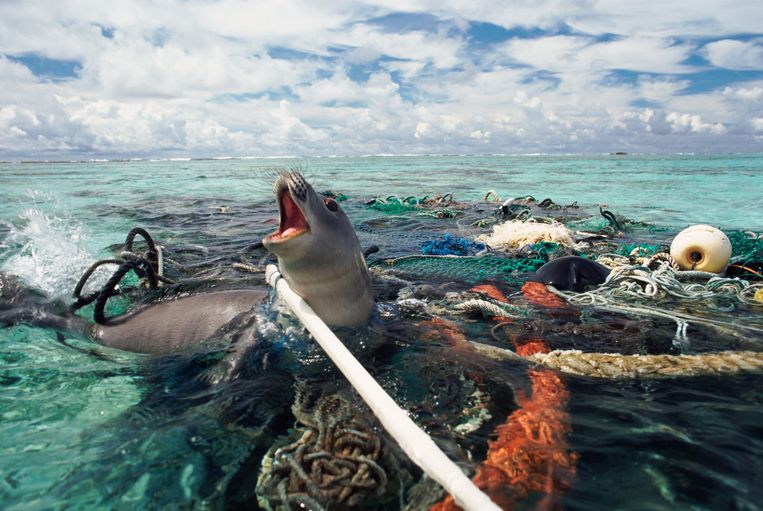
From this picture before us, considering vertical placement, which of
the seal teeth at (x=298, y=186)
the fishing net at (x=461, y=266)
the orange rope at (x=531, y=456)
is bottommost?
the fishing net at (x=461, y=266)

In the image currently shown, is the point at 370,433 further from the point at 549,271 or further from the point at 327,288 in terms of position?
the point at 549,271

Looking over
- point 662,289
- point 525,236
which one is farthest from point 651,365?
point 525,236

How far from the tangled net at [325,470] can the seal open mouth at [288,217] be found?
1068 mm

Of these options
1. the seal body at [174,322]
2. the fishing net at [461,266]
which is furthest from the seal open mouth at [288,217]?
the fishing net at [461,266]

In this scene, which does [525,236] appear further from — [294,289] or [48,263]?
[48,263]

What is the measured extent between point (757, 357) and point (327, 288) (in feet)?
9.36

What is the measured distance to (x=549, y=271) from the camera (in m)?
5.58

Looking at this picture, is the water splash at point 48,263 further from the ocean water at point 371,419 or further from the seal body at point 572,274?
the seal body at point 572,274

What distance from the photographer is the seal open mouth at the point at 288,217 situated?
2814 mm

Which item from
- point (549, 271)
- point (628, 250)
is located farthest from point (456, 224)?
point (549, 271)

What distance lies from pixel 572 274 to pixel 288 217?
3725 mm

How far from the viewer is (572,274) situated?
18.0 feet

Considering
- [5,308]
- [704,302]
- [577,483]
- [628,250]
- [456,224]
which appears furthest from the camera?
[456,224]

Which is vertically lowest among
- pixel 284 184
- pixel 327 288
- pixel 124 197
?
pixel 124 197
